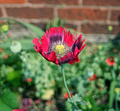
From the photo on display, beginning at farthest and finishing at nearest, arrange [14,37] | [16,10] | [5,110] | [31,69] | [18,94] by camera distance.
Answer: [14,37] < [16,10] < [18,94] < [31,69] < [5,110]

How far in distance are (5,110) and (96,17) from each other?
3.06 feet

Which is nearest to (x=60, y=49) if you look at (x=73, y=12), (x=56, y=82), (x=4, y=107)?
(x=4, y=107)

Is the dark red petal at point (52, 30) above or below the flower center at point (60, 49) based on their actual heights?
above

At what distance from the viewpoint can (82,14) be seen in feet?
4.25

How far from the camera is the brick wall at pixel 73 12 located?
1.24 meters

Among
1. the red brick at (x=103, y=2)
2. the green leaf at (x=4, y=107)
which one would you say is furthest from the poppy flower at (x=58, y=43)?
the red brick at (x=103, y=2)

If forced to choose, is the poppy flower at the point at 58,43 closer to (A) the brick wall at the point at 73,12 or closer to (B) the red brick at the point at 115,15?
(A) the brick wall at the point at 73,12

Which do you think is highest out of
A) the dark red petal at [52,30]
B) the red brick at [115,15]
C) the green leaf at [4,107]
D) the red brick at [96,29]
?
the red brick at [115,15]

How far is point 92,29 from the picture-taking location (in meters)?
1.38

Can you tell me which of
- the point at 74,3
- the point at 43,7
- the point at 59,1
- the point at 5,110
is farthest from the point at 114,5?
the point at 5,110

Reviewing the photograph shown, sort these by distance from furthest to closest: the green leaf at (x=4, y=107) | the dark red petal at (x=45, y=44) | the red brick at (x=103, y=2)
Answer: the red brick at (x=103, y=2)
the green leaf at (x=4, y=107)
the dark red petal at (x=45, y=44)

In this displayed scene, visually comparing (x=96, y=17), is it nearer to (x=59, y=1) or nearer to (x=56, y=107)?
(x=59, y=1)

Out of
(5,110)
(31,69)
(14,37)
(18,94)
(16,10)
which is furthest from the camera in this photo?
(14,37)

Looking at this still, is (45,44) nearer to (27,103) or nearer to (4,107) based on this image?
(4,107)
